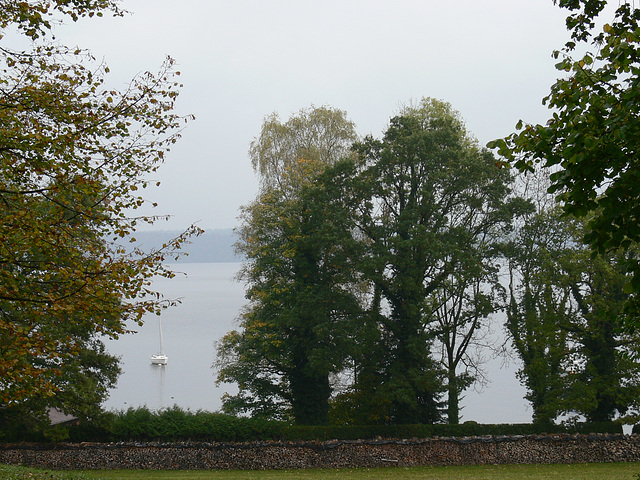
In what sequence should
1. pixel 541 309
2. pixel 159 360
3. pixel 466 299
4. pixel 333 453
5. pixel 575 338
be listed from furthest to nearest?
1. pixel 159 360
2. pixel 466 299
3. pixel 541 309
4. pixel 575 338
5. pixel 333 453

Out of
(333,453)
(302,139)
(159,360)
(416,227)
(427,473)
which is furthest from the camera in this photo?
(159,360)

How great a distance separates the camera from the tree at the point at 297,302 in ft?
85.2

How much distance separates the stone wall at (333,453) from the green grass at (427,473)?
568 mm

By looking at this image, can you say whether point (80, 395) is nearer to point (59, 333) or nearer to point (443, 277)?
point (59, 333)

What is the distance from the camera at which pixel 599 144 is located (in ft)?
18.2

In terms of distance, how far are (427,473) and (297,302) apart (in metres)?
8.95

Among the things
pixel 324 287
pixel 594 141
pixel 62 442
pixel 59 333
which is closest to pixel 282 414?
pixel 324 287

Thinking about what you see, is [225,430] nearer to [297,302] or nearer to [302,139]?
[297,302]

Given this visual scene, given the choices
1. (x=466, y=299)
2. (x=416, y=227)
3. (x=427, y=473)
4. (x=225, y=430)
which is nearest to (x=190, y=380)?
(x=225, y=430)

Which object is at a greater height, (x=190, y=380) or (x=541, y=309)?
(x=541, y=309)

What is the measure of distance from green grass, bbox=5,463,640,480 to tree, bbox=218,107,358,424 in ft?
17.3

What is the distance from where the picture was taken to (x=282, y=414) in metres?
28.4

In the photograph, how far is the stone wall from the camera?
21.9m

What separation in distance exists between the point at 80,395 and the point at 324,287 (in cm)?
1086
